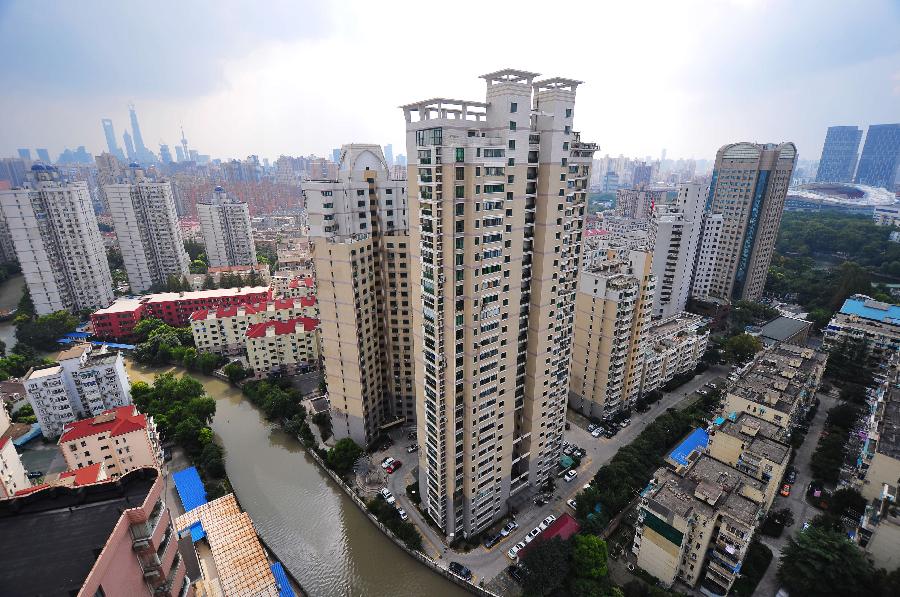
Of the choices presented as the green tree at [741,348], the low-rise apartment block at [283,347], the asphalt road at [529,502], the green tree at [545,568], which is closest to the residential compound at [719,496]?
the green tree at [545,568]

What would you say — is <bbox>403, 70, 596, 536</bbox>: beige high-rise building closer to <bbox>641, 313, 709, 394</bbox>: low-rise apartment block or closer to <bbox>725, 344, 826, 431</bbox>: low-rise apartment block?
<bbox>725, 344, 826, 431</bbox>: low-rise apartment block

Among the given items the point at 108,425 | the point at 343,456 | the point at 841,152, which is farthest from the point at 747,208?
the point at 841,152

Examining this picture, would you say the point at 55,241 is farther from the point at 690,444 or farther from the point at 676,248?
the point at 676,248

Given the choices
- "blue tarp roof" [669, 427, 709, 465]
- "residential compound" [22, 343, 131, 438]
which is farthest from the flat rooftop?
"blue tarp roof" [669, 427, 709, 465]

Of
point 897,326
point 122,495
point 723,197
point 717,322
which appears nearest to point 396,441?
point 122,495

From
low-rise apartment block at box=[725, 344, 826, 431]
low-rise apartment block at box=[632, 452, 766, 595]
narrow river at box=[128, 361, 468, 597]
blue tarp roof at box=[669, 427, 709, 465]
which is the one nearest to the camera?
low-rise apartment block at box=[632, 452, 766, 595]

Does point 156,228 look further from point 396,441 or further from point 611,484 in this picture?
point 611,484
